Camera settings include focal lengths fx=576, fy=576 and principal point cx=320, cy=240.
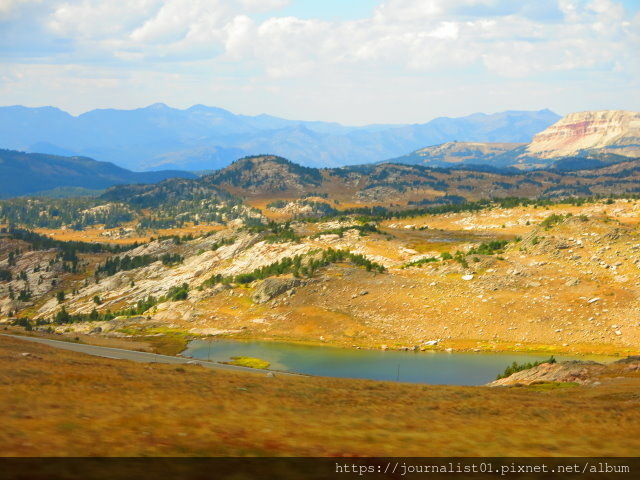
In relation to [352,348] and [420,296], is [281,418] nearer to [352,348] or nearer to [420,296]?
[352,348]

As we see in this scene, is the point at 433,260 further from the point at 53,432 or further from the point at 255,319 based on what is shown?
the point at 53,432

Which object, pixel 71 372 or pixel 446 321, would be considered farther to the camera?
pixel 446 321

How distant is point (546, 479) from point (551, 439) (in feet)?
23.8

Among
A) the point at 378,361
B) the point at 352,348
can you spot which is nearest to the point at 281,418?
the point at 378,361

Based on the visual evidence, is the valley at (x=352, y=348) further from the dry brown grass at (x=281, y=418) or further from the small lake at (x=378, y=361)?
the small lake at (x=378, y=361)

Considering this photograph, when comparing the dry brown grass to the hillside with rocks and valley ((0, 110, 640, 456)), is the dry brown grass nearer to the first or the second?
valley ((0, 110, 640, 456))

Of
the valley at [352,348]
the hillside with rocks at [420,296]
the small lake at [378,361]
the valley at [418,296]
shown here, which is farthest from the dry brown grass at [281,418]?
the hillside with rocks at [420,296]

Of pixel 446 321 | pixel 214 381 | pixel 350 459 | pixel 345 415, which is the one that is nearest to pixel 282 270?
pixel 446 321

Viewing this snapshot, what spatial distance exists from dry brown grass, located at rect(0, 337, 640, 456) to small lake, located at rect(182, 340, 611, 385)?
34.7 m

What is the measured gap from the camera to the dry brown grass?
2322 cm

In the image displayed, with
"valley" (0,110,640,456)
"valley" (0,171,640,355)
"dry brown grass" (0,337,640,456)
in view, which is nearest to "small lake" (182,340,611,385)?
"valley" (0,110,640,456)

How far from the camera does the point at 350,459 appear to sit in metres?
22.0

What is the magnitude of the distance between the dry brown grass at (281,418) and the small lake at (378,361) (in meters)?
34.7

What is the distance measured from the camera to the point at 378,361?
9131cm
